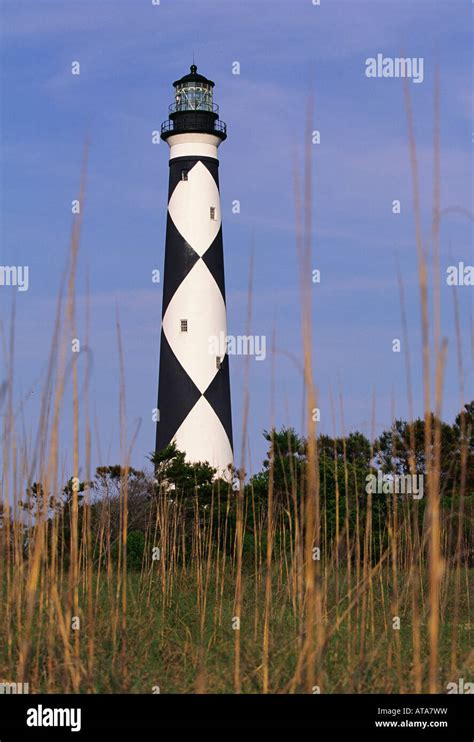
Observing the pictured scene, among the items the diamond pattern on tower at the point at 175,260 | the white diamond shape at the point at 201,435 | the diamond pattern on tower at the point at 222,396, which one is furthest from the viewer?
the diamond pattern on tower at the point at 175,260

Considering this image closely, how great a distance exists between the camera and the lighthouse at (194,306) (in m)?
14.7

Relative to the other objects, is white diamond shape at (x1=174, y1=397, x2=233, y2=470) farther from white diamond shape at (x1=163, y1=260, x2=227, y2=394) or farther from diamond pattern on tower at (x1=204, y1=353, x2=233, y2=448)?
white diamond shape at (x1=163, y1=260, x2=227, y2=394)

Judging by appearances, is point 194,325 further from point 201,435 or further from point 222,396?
point 201,435

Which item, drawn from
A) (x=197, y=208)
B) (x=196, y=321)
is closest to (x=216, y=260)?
(x=197, y=208)

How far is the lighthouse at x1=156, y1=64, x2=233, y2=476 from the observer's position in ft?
48.4

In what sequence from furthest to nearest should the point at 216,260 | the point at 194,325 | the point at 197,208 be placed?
the point at 216,260
the point at 197,208
the point at 194,325

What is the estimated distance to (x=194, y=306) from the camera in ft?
49.0

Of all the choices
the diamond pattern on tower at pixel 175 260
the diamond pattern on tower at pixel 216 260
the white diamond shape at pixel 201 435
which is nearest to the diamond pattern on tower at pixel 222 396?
the white diamond shape at pixel 201 435

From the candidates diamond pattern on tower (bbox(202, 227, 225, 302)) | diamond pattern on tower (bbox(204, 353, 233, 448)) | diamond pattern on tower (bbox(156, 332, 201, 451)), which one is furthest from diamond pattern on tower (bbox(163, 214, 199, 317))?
diamond pattern on tower (bbox(204, 353, 233, 448))

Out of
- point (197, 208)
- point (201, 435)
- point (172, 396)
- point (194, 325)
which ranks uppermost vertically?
point (197, 208)

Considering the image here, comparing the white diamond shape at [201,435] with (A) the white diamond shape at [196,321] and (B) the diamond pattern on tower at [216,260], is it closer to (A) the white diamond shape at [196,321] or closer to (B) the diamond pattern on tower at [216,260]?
(A) the white diamond shape at [196,321]

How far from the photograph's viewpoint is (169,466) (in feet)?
39.7

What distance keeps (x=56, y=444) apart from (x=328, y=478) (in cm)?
760

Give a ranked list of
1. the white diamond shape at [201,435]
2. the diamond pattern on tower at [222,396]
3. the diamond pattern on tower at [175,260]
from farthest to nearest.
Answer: the diamond pattern on tower at [175,260] → the diamond pattern on tower at [222,396] → the white diamond shape at [201,435]
